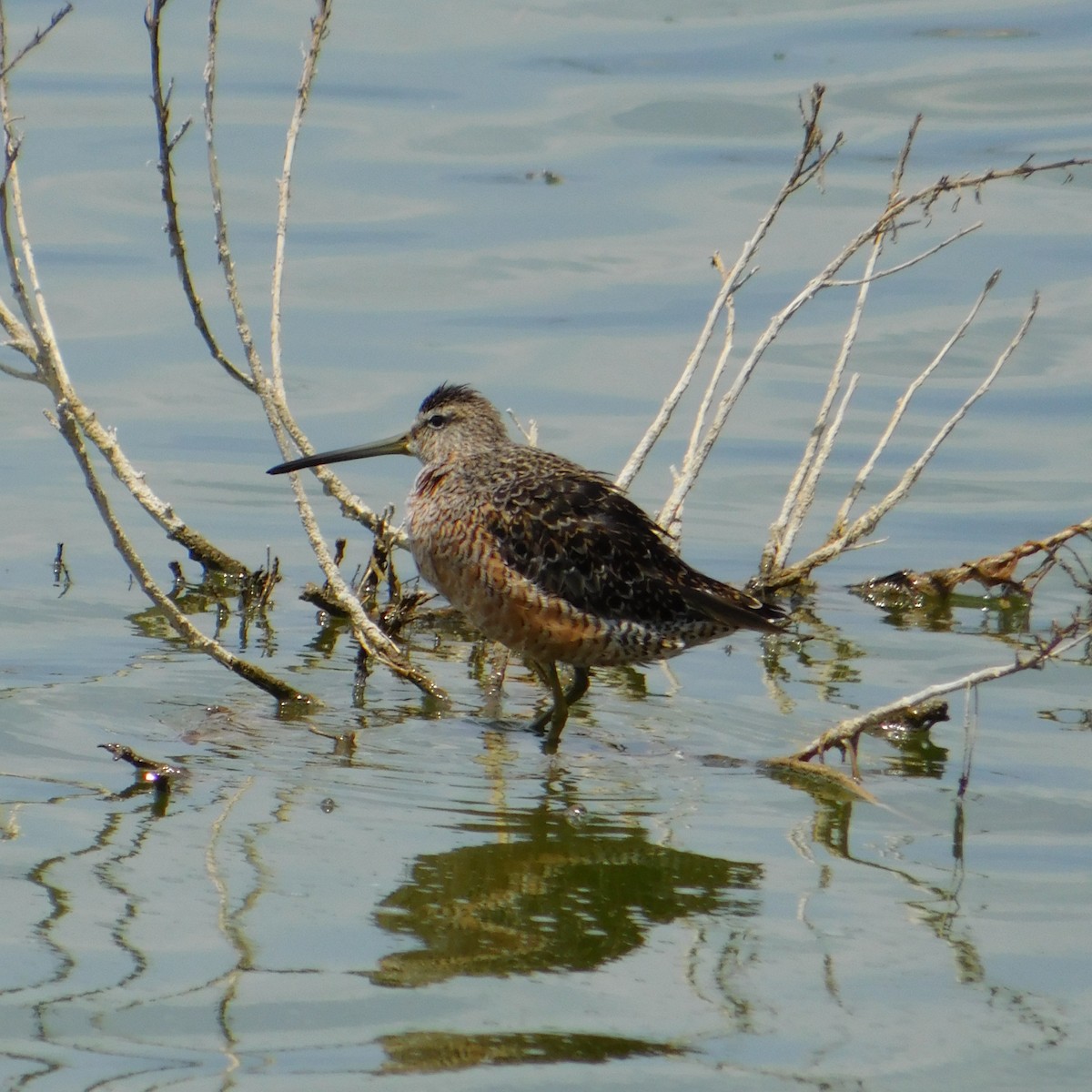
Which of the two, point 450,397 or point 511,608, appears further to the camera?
point 450,397

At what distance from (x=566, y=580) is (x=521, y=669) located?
3.12 feet

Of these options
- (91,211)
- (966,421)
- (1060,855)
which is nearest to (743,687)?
(1060,855)

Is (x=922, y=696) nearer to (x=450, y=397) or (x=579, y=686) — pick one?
(x=579, y=686)

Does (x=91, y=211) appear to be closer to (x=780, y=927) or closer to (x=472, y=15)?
(x=472, y=15)

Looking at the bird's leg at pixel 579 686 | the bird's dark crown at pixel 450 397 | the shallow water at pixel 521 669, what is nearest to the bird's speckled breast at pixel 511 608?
the bird's leg at pixel 579 686

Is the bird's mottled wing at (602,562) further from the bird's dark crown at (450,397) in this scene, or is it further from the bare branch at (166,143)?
the bare branch at (166,143)

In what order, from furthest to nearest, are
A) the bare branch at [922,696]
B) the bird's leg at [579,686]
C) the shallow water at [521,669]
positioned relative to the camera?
the bird's leg at [579,686] < the bare branch at [922,696] < the shallow water at [521,669]

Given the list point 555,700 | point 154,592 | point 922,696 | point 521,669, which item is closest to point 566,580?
point 555,700

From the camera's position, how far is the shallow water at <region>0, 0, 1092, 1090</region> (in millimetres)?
3717

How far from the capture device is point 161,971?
148 inches

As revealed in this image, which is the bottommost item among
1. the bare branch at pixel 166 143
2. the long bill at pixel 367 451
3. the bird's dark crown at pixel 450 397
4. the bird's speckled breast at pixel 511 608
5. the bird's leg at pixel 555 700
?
the bird's leg at pixel 555 700

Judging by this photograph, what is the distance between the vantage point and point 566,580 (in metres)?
A: 5.91

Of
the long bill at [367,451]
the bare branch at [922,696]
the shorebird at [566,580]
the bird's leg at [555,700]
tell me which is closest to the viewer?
the bare branch at [922,696]

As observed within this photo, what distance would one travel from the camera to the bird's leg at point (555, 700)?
575 cm
